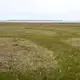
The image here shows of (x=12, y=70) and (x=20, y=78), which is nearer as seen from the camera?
(x=20, y=78)

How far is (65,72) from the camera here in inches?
742

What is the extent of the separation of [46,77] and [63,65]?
17.6ft

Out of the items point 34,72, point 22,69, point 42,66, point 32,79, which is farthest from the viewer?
point 42,66

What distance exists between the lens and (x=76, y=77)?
17062 mm

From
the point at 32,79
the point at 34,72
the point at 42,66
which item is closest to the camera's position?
the point at 32,79

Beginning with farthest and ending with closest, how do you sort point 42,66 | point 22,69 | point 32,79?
point 42,66 < point 22,69 < point 32,79

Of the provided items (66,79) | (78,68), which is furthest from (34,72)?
(78,68)

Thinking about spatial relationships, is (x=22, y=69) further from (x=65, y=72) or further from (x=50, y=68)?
(x=65, y=72)

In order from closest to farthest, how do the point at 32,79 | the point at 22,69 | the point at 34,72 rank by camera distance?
the point at 32,79
the point at 34,72
the point at 22,69

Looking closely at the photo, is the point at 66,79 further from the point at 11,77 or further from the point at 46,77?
the point at 11,77

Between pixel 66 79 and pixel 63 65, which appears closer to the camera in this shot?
pixel 66 79

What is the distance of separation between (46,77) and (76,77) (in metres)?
2.56

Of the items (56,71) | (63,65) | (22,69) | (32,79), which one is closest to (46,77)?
(32,79)

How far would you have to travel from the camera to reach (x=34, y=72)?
18844 mm
